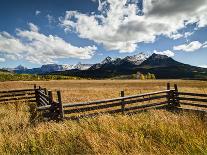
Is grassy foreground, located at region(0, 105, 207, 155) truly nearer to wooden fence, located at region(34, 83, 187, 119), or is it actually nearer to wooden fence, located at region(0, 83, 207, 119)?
wooden fence, located at region(0, 83, 207, 119)

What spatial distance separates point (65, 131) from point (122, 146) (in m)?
2.32

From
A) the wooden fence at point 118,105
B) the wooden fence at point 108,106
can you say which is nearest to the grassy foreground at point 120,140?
the wooden fence at point 118,105

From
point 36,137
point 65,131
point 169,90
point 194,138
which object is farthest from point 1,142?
point 169,90

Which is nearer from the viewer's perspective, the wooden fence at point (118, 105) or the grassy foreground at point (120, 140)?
the grassy foreground at point (120, 140)

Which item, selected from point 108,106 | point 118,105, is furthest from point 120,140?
point 118,105

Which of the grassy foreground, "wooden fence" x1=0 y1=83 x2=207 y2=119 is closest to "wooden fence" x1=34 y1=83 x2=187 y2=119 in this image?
"wooden fence" x1=0 y1=83 x2=207 y2=119

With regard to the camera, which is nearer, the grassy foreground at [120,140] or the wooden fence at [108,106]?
the grassy foreground at [120,140]

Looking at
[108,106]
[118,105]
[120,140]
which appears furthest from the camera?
[118,105]

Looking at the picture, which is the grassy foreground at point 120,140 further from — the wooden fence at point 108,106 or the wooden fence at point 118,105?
the wooden fence at point 108,106

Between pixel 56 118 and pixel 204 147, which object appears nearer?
pixel 204 147

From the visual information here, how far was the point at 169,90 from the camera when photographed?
1608 centimetres

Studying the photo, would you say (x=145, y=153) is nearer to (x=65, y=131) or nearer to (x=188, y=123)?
(x=188, y=123)

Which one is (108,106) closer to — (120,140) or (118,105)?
(118,105)

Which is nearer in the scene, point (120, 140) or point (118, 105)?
point (120, 140)
